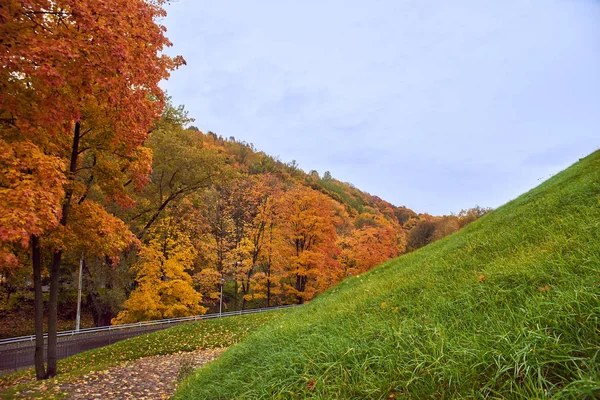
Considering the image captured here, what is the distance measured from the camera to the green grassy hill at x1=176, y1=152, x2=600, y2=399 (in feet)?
6.57

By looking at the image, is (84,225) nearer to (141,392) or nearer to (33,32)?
(141,392)

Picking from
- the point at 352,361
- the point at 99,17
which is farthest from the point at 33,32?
the point at 352,361

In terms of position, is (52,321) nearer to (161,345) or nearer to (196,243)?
(161,345)

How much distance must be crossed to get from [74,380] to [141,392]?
5.84ft

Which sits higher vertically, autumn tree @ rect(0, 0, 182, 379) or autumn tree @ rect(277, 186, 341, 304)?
autumn tree @ rect(0, 0, 182, 379)

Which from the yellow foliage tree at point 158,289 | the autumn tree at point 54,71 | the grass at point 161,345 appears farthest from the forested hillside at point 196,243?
the autumn tree at point 54,71

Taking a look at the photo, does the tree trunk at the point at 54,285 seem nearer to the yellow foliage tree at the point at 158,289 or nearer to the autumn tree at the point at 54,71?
the autumn tree at the point at 54,71

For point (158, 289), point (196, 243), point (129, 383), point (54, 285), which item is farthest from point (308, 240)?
point (129, 383)

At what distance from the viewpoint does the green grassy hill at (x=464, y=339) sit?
2.00m

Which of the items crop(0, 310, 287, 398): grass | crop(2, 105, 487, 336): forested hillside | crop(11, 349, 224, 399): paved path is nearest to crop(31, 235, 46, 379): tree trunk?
crop(0, 310, 287, 398): grass

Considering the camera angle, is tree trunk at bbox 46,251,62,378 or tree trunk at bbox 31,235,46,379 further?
tree trunk at bbox 46,251,62,378

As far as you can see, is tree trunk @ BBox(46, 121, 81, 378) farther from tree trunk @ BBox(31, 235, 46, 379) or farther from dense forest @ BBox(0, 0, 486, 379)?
tree trunk @ BBox(31, 235, 46, 379)

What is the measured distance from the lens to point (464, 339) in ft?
8.47

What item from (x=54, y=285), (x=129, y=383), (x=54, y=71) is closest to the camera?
(x=54, y=71)
